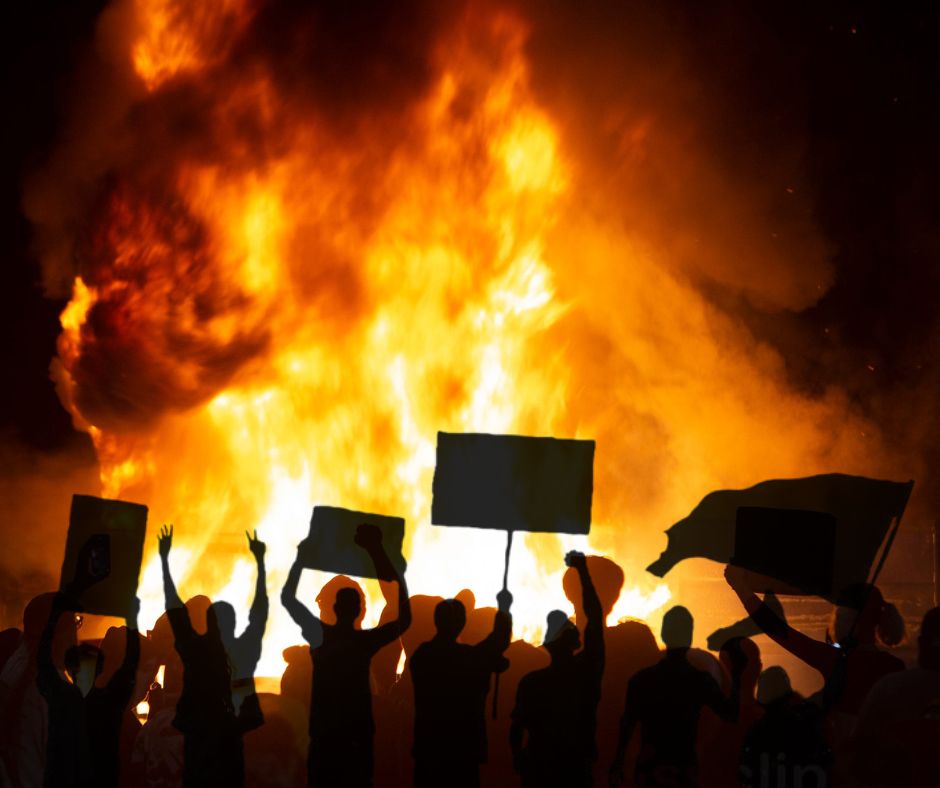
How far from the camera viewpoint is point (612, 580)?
5.29 m

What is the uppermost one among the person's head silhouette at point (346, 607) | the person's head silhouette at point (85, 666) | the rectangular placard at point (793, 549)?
the rectangular placard at point (793, 549)

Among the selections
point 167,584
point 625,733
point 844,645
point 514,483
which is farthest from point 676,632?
point 167,584

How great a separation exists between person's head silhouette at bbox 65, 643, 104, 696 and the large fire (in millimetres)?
6012

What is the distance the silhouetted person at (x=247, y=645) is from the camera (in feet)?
16.1

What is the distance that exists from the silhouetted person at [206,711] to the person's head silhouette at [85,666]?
1.90 ft

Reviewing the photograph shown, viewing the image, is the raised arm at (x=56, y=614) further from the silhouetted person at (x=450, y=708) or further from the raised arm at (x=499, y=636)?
the raised arm at (x=499, y=636)

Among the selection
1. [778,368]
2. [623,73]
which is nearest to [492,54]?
[623,73]

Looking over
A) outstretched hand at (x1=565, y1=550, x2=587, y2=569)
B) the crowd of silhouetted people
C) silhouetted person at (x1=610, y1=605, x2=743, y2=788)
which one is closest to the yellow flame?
the crowd of silhouetted people

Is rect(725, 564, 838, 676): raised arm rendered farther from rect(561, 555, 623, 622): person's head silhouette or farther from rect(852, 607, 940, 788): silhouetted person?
rect(561, 555, 623, 622): person's head silhouette

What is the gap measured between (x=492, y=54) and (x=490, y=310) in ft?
8.74

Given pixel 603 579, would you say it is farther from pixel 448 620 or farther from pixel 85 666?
pixel 85 666

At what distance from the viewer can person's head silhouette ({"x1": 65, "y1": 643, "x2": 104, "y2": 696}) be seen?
16.8 ft

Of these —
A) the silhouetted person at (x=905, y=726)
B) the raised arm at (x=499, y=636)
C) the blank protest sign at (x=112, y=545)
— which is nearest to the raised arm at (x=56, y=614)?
the blank protest sign at (x=112, y=545)

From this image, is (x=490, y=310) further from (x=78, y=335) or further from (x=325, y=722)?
(x=325, y=722)
